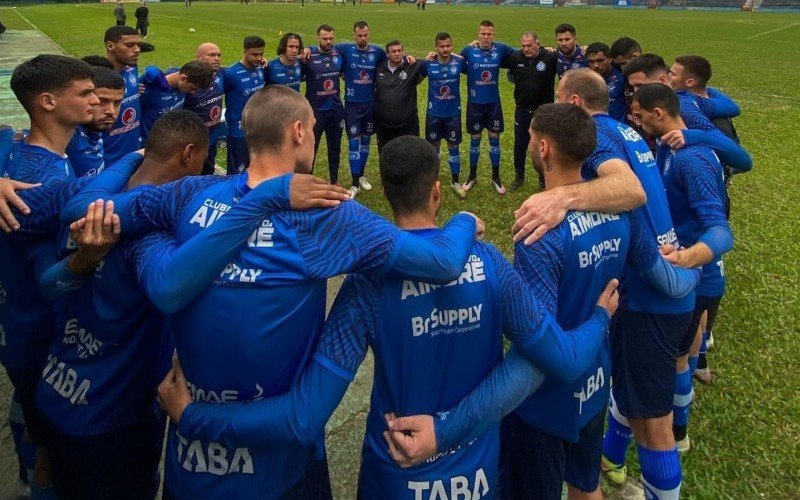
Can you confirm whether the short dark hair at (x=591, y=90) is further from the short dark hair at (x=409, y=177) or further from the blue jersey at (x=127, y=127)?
the blue jersey at (x=127, y=127)

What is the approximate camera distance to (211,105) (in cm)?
750

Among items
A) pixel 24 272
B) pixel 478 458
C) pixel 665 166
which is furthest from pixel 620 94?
pixel 24 272

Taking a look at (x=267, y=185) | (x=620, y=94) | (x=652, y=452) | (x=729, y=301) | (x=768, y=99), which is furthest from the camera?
(x=768, y=99)

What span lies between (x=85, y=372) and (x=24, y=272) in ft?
2.65

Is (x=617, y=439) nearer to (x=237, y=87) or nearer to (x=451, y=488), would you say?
(x=451, y=488)

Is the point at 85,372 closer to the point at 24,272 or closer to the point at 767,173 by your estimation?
the point at 24,272

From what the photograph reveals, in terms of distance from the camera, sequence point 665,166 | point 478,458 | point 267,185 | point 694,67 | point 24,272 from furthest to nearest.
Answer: point 694,67, point 665,166, point 24,272, point 478,458, point 267,185

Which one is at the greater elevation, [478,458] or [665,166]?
[665,166]

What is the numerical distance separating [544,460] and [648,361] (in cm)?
87

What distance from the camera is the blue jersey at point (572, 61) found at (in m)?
8.80

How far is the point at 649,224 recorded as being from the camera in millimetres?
2932

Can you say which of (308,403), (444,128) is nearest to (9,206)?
(308,403)

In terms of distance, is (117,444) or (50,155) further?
(50,155)

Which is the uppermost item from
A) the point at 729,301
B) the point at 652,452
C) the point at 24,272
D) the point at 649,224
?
the point at 649,224
